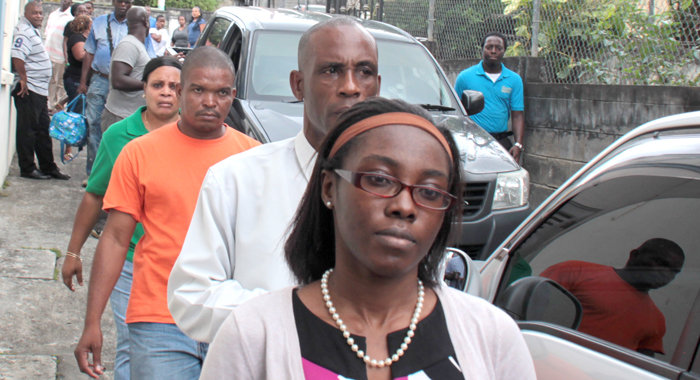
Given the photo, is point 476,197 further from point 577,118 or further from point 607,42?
point 607,42

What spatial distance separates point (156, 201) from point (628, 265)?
68.8 inches

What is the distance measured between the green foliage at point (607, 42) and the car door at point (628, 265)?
5.30 metres

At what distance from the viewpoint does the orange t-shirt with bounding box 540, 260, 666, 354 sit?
2016mm

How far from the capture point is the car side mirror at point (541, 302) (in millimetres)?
2352

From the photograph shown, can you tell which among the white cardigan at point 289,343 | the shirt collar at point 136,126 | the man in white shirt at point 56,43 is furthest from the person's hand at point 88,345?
the man in white shirt at point 56,43

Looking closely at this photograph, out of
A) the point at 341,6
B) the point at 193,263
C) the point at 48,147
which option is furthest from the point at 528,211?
the point at 341,6

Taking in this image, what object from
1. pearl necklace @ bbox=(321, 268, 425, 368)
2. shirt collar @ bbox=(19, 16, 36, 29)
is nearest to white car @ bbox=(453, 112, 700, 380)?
pearl necklace @ bbox=(321, 268, 425, 368)

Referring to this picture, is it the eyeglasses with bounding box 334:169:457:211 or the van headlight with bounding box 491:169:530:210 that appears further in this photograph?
the van headlight with bounding box 491:169:530:210

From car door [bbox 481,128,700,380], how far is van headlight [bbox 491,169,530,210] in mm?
3012

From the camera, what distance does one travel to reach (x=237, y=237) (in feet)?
6.54

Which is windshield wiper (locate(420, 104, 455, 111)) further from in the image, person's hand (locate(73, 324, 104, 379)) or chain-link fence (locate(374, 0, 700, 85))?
person's hand (locate(73, 324, 104, 379))

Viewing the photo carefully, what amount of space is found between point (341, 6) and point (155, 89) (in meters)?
12.4

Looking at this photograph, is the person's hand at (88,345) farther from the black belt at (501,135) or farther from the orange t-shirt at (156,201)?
the black belt at (501,135)

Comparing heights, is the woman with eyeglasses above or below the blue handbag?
above
